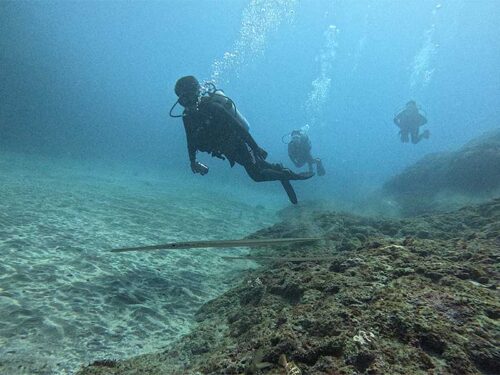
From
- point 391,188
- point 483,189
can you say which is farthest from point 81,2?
point 483,189

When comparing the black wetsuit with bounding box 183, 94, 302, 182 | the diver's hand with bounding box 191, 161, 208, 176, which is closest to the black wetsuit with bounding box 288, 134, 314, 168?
the black wetsuit with bounding box 183, 94, 302, 182

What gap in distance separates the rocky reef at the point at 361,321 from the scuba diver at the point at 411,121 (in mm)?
17106

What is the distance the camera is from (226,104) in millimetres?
8148

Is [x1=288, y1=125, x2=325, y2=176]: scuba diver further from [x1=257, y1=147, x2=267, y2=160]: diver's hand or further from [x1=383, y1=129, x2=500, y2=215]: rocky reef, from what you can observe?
[x1=257, y1=147, x2=267, y2=160]: diver's hand

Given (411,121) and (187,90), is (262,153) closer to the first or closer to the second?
(187,90)

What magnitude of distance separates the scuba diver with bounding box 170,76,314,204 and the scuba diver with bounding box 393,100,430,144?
14.4 metres

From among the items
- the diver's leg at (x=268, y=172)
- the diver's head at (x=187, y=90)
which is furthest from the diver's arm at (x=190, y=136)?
the diver's leg at (x=268, y=172)

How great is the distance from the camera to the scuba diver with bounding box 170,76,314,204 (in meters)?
7.89

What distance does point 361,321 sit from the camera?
245cm

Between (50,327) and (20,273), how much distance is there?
177cm

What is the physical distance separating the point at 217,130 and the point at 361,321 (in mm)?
6393

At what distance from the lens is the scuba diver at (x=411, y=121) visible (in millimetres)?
19922

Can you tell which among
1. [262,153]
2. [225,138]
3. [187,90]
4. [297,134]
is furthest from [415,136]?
[187,90]

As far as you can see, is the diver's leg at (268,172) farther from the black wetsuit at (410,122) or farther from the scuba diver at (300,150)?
the black wetsuit at (410,122)
